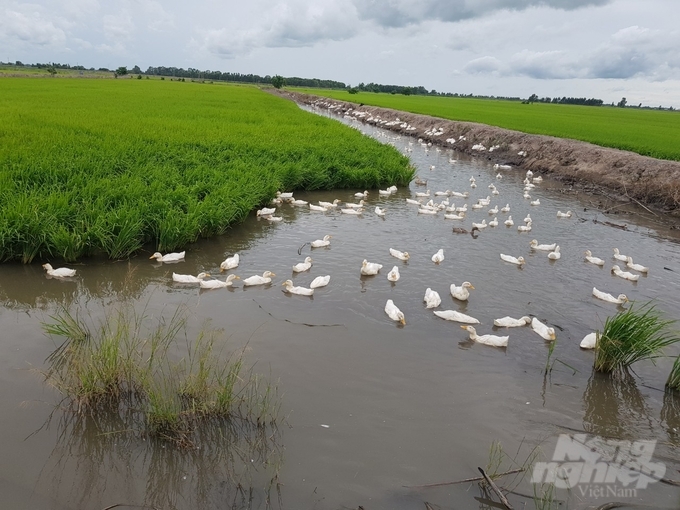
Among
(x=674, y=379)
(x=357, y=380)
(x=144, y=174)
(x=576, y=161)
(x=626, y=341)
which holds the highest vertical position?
(x=576, y=161)

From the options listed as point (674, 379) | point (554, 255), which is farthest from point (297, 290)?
point (554, 255)

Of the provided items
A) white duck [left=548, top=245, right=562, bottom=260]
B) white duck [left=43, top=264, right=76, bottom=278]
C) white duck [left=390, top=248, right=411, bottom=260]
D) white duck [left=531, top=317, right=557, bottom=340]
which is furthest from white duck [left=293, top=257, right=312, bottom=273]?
white duck [left=548, top=245, right=562, bottom=260]

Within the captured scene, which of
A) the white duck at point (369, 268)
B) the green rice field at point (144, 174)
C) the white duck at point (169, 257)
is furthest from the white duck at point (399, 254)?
the white duck at point (169, 257)

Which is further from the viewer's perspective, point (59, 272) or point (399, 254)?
point (399, 254)

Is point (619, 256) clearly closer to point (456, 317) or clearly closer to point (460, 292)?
point (460, 292)

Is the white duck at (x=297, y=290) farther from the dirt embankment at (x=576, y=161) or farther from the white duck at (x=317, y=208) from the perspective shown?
the dirt embankment at (x=576, y=161)

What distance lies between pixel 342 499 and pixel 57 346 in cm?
371

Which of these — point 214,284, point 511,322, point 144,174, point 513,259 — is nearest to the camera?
point 511,322

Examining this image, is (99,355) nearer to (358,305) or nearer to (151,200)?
(358,305)

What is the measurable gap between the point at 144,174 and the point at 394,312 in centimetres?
716

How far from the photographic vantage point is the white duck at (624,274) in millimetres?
8516

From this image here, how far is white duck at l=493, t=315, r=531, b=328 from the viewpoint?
641cm

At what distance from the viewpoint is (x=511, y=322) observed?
6414 millimetres

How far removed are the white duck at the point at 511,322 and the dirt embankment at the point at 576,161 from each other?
10.5 metres
